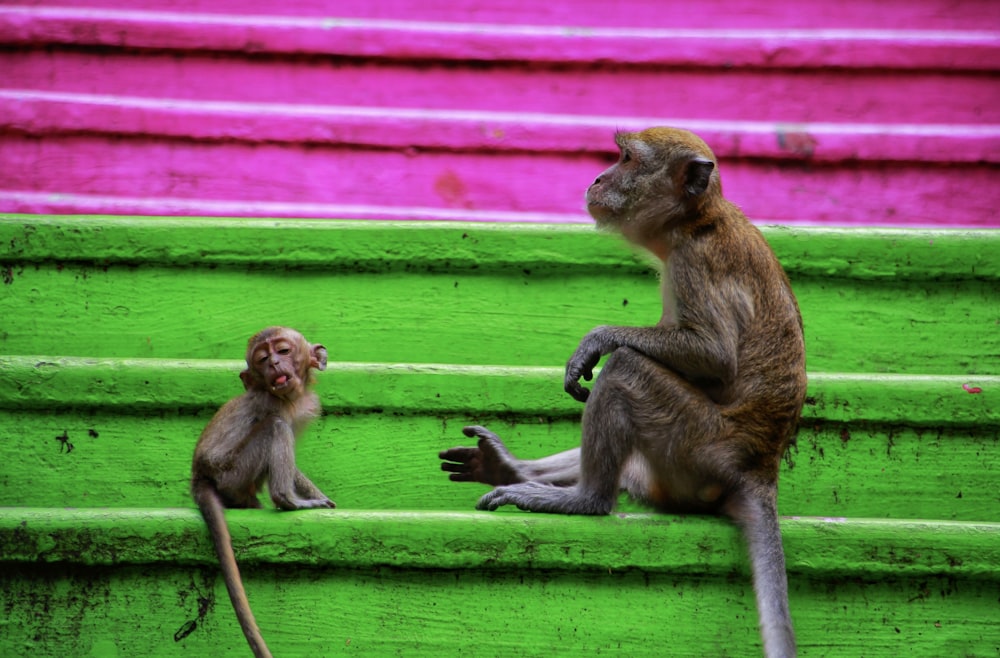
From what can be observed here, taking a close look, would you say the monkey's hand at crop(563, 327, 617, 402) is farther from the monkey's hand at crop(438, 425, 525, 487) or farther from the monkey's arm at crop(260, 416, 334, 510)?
the monkey's arm at crop(260, 416, 334, 510)

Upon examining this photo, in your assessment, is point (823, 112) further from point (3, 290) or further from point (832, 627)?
point (3, 290)

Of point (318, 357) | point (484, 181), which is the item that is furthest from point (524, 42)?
point (318, 357)

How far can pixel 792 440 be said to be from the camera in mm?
3236

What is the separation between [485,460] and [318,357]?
62cm

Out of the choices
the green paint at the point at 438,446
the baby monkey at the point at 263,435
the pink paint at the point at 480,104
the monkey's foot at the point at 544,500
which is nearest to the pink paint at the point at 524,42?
the pink paint at the point at 480,104

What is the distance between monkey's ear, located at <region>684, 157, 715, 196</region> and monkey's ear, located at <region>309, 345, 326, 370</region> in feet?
4.03

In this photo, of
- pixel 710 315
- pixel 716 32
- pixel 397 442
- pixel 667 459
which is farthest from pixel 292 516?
pixel 716 32

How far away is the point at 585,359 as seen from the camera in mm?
3025

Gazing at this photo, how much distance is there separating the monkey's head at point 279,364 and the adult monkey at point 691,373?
666 mm

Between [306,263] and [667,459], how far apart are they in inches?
57.4

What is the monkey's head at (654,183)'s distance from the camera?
10.2 feet

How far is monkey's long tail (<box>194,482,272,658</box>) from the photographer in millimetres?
2510

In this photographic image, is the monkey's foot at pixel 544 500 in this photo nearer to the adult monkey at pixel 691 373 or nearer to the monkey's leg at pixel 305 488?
the adult monkey at pixel 691 373

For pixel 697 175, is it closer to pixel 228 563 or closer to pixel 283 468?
pixel 283 468
